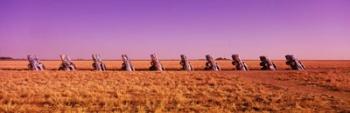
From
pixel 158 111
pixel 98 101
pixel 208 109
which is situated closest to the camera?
pixel 158 111

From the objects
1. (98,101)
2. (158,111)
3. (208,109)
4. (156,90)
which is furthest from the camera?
(156,90)

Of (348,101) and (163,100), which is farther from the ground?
(163,100)

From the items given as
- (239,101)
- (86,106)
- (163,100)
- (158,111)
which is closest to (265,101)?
(239,101)

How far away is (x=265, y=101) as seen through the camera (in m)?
22.5

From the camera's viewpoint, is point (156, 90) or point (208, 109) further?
point (156, 90)

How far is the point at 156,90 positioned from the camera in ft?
90.1

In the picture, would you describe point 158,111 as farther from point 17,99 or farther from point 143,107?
point 17,99

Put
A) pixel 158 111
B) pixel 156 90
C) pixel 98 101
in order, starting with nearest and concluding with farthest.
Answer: pixel 158 111 → pixel 98 101 → pixel 156 90

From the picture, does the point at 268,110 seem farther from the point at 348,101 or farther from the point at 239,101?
the point at 348,101

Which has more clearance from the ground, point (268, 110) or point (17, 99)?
point (17, 99)

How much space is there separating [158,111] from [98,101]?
4743 millimetres

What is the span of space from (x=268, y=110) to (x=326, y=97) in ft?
17.9

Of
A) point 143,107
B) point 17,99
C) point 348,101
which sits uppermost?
point 17,99

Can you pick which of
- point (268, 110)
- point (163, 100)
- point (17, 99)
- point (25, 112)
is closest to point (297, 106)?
point (268, 110)
